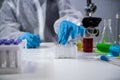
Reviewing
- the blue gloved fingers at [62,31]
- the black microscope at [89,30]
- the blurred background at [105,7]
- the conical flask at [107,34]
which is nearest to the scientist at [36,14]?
the blurred background at [105,7]

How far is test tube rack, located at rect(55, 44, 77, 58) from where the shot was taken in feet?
2.74

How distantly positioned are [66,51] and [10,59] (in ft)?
1.05

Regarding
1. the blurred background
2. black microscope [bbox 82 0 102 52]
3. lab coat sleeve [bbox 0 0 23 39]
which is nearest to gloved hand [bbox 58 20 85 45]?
black microscope [bbox 82 0 102 52]

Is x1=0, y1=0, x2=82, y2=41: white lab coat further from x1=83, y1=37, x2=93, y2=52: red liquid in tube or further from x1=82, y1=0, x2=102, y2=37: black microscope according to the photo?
x1=83, y1=37, x2=93, y2=52: red liquid in tube

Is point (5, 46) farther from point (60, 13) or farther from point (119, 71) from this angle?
point (60, 13)

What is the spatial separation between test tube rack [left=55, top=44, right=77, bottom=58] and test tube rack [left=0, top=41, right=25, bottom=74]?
0.28m

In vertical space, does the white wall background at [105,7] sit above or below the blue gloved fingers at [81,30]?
above

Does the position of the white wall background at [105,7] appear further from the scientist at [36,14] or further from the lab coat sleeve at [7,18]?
the lab coat sleeve at [7,18]

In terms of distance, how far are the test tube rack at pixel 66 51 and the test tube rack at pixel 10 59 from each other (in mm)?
278

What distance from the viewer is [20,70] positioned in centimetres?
59

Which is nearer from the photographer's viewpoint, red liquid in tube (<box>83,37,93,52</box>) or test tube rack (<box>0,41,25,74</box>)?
test tube rack (<box>0,41,25,74</box>)

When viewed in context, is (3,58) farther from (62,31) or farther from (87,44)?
(87,44)

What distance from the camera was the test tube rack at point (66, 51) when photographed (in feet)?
2.74

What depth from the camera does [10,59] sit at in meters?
0.59
